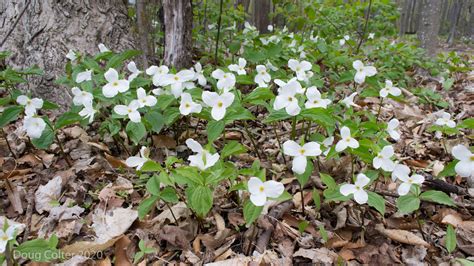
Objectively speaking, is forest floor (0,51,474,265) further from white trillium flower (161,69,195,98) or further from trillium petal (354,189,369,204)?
white trillium flower (161,69,195,98)

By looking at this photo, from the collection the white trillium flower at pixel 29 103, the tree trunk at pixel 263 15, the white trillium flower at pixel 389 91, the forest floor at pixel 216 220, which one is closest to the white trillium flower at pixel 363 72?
the white trillium flower at pixel 389 91

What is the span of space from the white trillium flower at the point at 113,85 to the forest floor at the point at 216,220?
48 centimetres

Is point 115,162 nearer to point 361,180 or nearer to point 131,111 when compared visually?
point 131,111

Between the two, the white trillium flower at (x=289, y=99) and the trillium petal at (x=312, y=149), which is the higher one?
the white trillium flower at (x=289, y=99)

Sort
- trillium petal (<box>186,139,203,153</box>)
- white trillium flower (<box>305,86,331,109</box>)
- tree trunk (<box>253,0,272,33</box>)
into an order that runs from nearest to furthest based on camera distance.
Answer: trillium petal (<box>186,139,203,153</box>) < white trillium flower (<box>305,86,331,109</box>) < tree trunk (<box>253,0,272,33</box>)

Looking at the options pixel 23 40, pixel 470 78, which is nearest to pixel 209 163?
pixel 23 40

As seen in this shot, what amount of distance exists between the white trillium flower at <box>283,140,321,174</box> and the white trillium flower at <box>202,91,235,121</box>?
13.2 inches

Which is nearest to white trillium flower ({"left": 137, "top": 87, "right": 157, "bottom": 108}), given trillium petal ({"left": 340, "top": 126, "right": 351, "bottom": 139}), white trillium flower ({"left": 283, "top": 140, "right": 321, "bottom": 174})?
white trillium flower ({"left": 283, "top": 140, "right": 321, "bottom": 174})

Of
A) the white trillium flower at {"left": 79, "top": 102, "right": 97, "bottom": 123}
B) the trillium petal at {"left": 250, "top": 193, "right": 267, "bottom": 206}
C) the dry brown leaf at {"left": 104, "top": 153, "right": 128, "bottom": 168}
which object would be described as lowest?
the dry brown leaf at {"left": 104, "top": 153, "right": 128, "bottom": 168}

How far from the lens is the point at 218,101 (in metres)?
1.58

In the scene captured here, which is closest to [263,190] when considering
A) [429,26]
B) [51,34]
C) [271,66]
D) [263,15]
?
[271,66]

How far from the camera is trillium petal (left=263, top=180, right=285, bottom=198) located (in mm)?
1277

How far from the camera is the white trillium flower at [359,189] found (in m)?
1.38

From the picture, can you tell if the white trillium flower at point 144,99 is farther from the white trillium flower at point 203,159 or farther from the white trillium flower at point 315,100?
the white trillium flower at point 315,100
